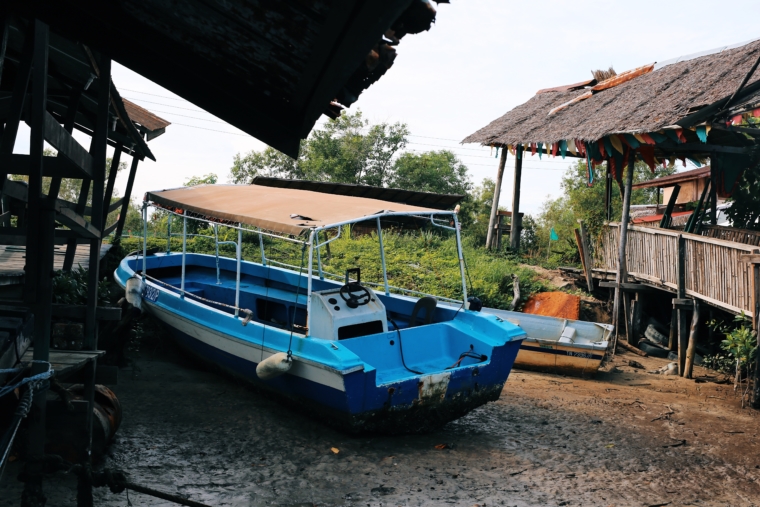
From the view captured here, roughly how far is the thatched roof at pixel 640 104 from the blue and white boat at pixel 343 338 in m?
5.48

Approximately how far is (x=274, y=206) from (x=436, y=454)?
3289 mm

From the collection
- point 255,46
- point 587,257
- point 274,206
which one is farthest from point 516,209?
point 255,46

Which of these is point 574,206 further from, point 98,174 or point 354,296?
point 98,174

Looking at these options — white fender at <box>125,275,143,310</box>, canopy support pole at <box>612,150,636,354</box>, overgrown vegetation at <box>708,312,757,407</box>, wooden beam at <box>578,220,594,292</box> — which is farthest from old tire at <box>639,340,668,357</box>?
white fender at <box>125,275,143,310</box>

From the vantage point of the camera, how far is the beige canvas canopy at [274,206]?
7.14 meters

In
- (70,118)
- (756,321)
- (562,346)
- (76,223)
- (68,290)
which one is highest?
(70,118)

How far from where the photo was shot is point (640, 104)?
12.9 m

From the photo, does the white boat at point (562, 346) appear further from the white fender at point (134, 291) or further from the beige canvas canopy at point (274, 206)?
the white fender at point (134, 291)

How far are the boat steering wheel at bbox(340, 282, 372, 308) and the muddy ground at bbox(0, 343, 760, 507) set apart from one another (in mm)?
1406

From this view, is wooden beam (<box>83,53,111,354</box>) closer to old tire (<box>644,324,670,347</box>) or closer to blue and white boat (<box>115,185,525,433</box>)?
blue and white boat (<box>115,185,525,433</box>)

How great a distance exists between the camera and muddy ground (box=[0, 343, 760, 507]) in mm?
6016

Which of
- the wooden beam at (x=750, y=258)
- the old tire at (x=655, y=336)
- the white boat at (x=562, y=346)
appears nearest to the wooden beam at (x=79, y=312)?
the white boat at (x=562, y=346)

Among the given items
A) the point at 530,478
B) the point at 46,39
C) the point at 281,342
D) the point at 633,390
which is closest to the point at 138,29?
the point at 46,39

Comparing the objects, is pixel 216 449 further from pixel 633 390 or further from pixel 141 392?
pixel 633 390
